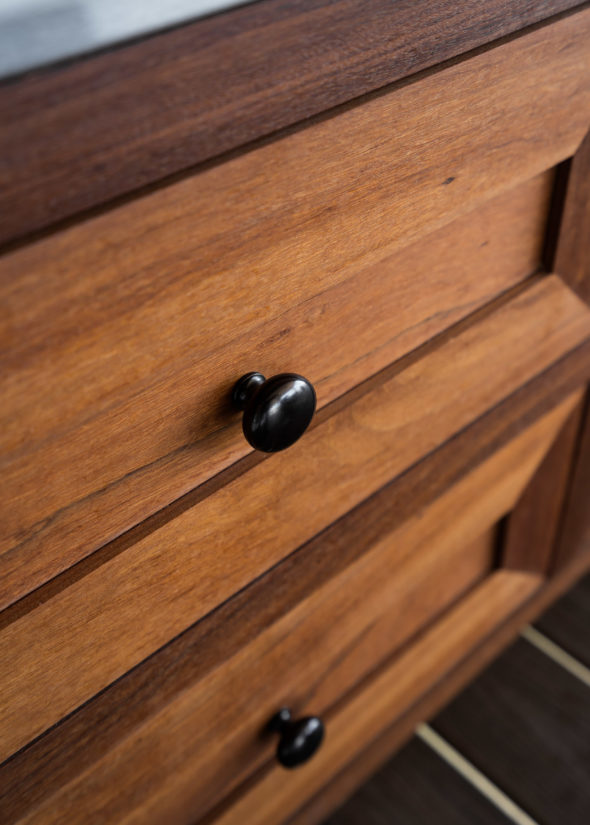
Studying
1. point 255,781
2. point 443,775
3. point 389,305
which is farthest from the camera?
point 443,775

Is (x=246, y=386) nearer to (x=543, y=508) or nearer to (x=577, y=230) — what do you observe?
(x=577, y=230)

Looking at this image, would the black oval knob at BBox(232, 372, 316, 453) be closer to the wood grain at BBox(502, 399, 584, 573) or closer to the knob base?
the knob base

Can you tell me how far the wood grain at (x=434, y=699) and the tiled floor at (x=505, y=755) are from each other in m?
0.01

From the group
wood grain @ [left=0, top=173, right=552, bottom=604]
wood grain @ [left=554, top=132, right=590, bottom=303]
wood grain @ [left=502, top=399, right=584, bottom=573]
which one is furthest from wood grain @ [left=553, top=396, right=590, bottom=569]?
wood grain @ [left=0, top=173, right=552, bottom=604]

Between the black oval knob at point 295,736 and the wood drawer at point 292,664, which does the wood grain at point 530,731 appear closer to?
the wood drawer at point 292,664

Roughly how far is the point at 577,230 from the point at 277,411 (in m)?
0.21

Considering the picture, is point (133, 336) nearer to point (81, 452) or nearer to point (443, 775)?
point (81, 452)

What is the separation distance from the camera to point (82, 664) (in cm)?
28

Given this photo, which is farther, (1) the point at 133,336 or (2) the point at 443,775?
(2) the point at 443,775

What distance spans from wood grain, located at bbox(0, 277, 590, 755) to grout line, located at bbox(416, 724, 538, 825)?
295 mm

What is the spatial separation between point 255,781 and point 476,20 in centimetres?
37

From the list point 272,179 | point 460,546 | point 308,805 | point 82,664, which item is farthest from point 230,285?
point 308,805

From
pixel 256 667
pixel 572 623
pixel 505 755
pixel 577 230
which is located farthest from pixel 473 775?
pixel 577 230

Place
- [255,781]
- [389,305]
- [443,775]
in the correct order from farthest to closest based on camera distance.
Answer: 1. [443,775]
2. [255,781]
3. [389,305]
